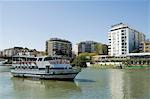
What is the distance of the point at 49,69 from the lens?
3378 cm

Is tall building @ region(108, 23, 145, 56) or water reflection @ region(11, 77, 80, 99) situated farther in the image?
tall building @ region(108, 23, 145, 56)

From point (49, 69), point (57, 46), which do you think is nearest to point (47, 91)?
point (49, 69)

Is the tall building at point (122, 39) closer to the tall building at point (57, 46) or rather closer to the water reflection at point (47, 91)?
the tall building at point (57, 46)

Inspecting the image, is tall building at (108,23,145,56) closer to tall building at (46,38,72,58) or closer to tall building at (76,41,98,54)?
tall building at (46,38,72,58)

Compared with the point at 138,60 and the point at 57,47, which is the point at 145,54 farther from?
the point at 57,47

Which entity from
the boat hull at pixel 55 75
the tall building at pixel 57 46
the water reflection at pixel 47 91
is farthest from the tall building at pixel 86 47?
the water reflection at pixel 47 91

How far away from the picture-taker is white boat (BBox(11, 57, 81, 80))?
33188mm

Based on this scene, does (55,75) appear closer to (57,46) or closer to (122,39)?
(122,39)

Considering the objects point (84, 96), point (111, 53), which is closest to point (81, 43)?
point (111, 53)

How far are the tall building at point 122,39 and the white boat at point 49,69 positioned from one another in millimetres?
59344

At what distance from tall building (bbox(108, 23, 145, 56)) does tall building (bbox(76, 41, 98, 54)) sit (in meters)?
41.8

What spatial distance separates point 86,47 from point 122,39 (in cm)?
5044

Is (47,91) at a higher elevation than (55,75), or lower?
lower

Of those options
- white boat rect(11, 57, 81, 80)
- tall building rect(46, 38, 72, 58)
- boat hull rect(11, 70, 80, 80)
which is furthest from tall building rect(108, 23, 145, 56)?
boat hull rect(11, 70, 80, 80)
